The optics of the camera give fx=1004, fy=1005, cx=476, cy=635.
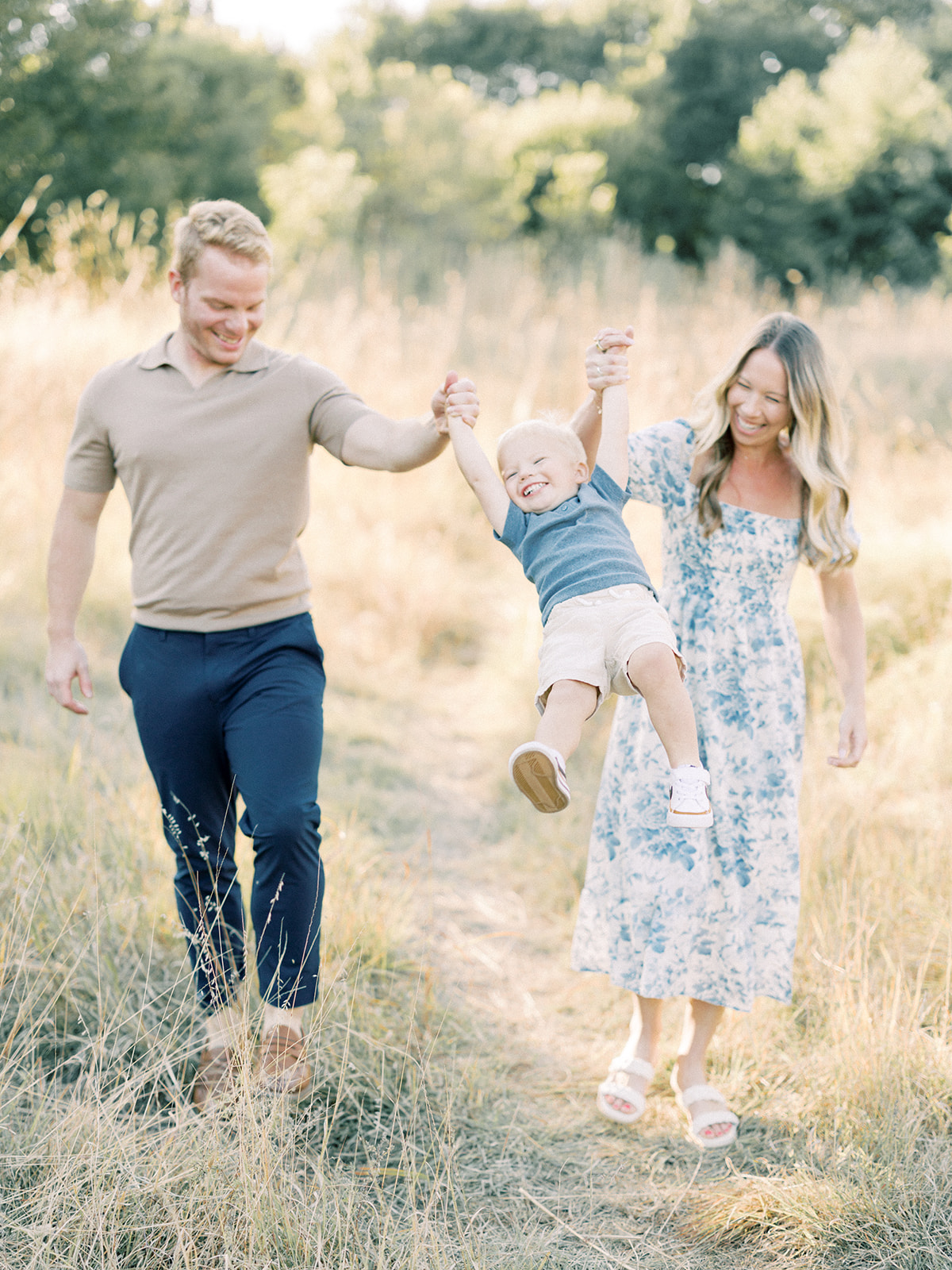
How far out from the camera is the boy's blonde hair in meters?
2.12

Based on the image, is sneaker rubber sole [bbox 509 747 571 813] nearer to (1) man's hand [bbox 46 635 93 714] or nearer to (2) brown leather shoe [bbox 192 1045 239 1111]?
(2) brown leather shoe [bbox 192 1045 239 1111]

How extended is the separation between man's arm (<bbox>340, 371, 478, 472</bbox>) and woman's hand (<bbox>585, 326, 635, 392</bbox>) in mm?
313

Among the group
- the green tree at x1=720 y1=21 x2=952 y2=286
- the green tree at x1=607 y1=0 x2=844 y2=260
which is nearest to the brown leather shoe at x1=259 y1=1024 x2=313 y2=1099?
the green tree at x1=607 y1=0 x2=844 y2=260

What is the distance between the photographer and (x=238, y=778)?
2.22 m

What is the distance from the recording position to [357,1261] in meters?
1.84

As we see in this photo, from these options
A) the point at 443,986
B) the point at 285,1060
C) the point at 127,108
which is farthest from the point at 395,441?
the point at 127,108

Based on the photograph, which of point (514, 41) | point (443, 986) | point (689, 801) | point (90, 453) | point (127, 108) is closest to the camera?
point (689, 801)

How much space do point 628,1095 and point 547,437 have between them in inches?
63.2

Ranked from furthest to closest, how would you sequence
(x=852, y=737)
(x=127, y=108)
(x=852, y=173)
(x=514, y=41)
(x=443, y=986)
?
(x=514, y=41) < (x=852, y=173) < (x=127, y=108) < (x=443, y=986) < (x=852, y=737)

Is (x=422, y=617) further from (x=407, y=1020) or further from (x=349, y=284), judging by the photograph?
(x=349, y=284)

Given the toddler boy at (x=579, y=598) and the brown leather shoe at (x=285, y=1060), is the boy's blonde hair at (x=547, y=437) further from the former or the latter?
the brown leather shoe at (x=285, y=1060)

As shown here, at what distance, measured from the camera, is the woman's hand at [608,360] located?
85.8 inches

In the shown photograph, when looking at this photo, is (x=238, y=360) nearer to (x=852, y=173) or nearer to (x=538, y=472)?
(x=538, y=472)

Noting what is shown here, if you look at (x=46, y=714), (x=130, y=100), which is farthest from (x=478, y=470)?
(x=130, y=100)
